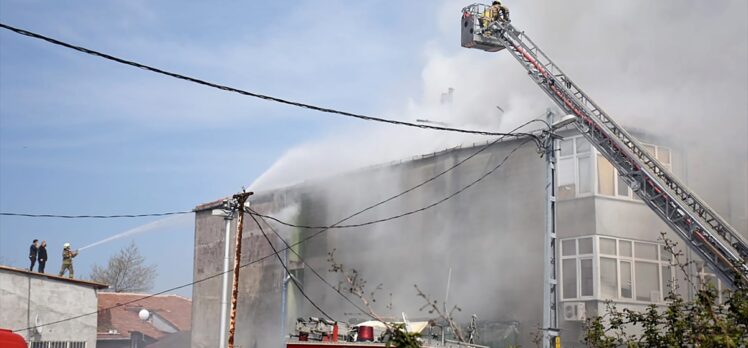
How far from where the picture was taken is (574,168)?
29359mm

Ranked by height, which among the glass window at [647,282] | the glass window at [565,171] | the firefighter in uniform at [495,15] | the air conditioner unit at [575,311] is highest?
the firefighter in uniform at [495,15]

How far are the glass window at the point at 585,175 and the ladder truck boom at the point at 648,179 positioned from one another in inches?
140

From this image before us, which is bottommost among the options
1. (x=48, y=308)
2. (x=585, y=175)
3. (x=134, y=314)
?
(x=48, y=308)

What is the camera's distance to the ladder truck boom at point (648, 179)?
21.2 meters

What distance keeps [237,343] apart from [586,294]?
20.4 meters

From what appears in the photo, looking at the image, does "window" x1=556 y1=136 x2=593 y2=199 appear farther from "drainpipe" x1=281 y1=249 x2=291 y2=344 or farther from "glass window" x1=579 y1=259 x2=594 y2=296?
"drainpipe" x1=281 y1=249 x2=291 y2=344

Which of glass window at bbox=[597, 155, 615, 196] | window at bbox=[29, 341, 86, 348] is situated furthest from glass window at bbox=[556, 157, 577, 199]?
window at bbox=[29, 341, 86, 348]

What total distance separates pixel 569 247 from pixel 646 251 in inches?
105

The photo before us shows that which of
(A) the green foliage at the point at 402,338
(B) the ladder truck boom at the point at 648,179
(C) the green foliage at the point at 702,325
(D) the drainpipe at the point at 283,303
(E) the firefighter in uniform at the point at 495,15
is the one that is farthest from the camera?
(D) the drainpipe at the point at 283,303

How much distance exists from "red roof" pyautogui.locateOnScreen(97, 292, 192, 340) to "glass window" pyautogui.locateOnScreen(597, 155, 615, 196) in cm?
2858

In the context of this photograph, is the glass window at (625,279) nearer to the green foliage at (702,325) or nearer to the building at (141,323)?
the green foliage at (702,325)

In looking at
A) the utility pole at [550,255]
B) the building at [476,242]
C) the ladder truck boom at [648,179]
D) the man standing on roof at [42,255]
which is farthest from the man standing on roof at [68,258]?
the utility pole at [550,255]

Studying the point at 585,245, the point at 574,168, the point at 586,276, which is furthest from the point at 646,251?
the point at 574,168

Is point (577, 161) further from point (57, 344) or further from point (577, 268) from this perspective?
point (57, 344)
